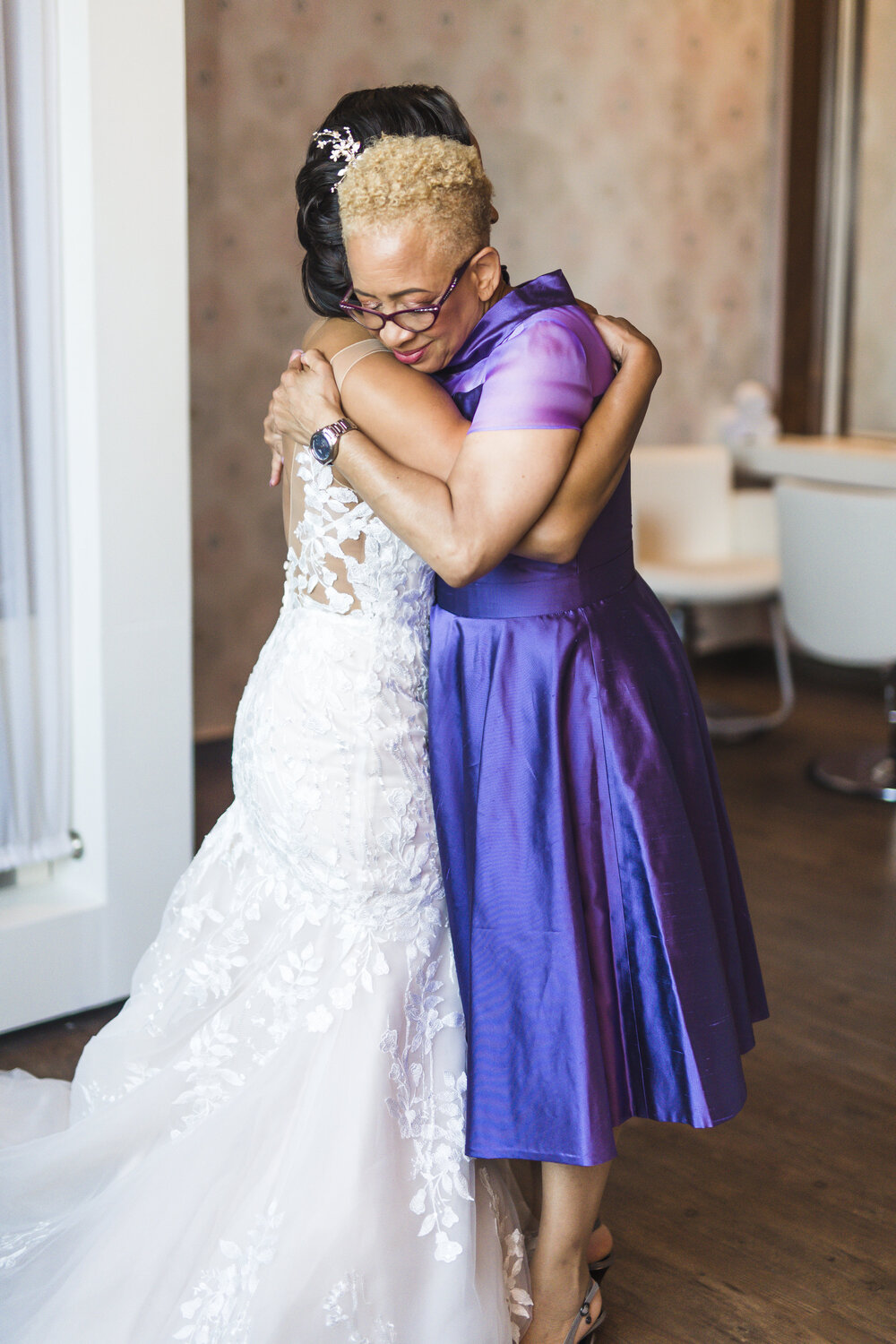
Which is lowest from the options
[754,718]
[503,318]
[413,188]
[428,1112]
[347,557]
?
[754,718]

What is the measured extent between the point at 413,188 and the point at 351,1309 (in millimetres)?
1266

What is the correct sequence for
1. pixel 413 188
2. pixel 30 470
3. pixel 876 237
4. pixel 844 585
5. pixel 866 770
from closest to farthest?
pixel 413 188 < pixel 30 470 < pixel 844 585 < pixel 866 770 < pixel 876 237

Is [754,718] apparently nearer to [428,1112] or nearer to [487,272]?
[428,1112]

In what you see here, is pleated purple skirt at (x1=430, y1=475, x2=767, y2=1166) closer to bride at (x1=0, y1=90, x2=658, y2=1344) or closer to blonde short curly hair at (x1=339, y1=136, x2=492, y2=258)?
bride at (x1=0, y1=90, x2=658, y2=1344)

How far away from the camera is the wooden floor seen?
1905mm

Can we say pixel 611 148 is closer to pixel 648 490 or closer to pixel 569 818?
pixel 648 490

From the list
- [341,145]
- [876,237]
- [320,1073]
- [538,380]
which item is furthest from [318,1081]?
[876,237]

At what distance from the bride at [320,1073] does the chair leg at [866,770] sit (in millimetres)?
2673

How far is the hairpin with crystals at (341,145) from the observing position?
1479mm

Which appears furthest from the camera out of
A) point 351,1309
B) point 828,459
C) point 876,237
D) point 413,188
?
point 876,237

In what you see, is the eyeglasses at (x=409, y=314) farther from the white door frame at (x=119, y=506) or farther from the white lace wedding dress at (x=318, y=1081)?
the white door frame at (x=119, y=506)

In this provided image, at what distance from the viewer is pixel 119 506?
96.8 inches

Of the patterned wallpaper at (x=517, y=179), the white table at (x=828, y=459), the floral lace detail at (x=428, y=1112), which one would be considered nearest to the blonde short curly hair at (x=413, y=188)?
the floral lace detail at (x=428, y=1112)

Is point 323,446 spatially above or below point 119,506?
above
